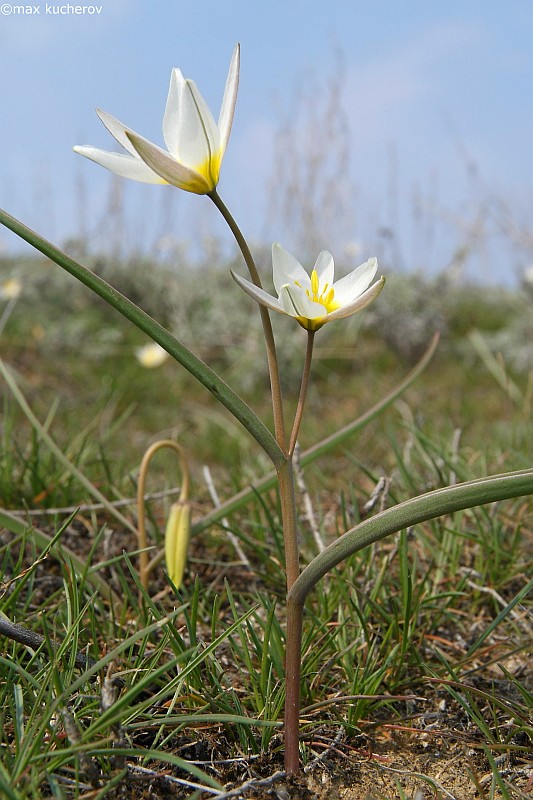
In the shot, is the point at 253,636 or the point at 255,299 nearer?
the point at 255,299

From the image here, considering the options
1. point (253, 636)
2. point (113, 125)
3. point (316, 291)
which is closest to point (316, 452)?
point (253, 636)

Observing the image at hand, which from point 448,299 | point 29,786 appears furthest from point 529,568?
point 448,299

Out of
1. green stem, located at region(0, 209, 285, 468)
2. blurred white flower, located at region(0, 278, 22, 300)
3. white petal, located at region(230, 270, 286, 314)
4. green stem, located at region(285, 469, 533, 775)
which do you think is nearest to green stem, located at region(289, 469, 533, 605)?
green stem, located at region(285, 469, 533, 775)

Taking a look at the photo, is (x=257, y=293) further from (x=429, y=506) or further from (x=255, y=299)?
(x=429, y=506)

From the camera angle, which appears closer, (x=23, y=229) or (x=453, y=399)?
(x=23, y=229)

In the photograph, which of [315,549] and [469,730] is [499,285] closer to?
[315,549]
